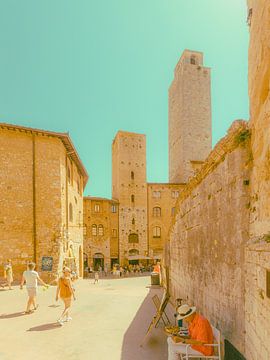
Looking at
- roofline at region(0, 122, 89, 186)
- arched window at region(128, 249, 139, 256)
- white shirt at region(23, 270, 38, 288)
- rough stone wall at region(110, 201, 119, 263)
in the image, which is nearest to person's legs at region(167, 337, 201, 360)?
white shirt at region(23, 270, 38, 288)

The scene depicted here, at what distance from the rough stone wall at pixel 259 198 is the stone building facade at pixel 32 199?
50.0ft

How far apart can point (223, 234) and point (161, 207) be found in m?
34.6

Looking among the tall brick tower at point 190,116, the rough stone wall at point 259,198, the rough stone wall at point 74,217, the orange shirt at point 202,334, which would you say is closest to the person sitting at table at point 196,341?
the orange shirt at point 202,334

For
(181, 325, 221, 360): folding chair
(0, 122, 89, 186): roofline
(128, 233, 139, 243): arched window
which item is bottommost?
(128, 233, 139, 243): arched window

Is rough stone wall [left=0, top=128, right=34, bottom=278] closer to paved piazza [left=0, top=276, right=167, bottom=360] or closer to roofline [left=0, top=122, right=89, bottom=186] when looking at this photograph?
roofline [left=0, top=122, right=89, bottom=186]

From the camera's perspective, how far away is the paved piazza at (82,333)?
5.83 meters

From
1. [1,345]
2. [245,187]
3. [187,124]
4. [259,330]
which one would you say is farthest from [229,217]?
[187,124]

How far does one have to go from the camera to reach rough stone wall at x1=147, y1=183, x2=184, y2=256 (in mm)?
39031

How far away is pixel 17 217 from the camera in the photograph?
57.6 feet

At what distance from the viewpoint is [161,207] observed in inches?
1569

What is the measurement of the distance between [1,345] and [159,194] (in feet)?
113

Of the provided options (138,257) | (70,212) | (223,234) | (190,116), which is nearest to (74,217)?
(70,212)

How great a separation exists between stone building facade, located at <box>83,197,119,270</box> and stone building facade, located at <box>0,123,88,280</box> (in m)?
17.2

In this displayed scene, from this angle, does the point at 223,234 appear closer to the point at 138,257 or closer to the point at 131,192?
the point at 138,257
